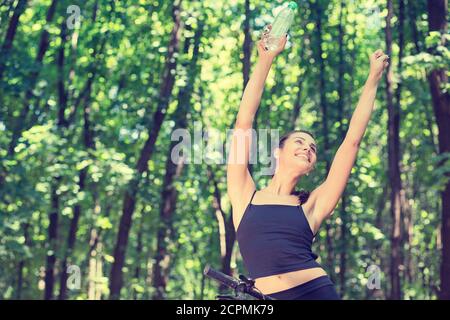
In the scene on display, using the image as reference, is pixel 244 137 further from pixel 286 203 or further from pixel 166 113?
pixel 166 113

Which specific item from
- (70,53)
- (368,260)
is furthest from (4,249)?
(368,260)

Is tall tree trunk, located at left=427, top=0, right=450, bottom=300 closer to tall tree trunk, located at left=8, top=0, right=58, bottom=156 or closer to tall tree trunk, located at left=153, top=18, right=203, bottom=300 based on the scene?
tall tree trunk, located at left=153, top=18, right=203, bottom=300

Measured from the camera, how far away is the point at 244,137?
3287 millimetres

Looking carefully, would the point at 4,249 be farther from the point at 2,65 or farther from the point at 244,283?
the point at 244,283

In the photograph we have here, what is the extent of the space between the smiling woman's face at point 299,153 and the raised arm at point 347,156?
0.18 metres

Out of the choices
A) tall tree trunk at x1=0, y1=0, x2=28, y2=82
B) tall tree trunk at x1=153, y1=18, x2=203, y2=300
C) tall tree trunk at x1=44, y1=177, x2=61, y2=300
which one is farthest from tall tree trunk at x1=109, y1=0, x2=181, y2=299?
tall tree trunk at x1=0, y1=0, x2=28, y2=82

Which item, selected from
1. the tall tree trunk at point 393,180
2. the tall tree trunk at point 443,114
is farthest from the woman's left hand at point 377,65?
the tall tree trunk at point 393,180

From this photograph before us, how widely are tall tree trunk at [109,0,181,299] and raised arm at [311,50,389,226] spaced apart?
13.2 m

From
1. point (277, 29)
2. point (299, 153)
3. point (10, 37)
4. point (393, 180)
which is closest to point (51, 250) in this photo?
point (10, 37)

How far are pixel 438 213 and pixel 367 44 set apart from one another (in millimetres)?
5315

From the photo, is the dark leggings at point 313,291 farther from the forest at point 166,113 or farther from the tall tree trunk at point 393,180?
the tall tree trunk at point 393,180

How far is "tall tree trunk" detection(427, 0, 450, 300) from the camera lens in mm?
12062

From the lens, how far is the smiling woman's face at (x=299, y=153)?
3.41m

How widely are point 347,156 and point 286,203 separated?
305mm
